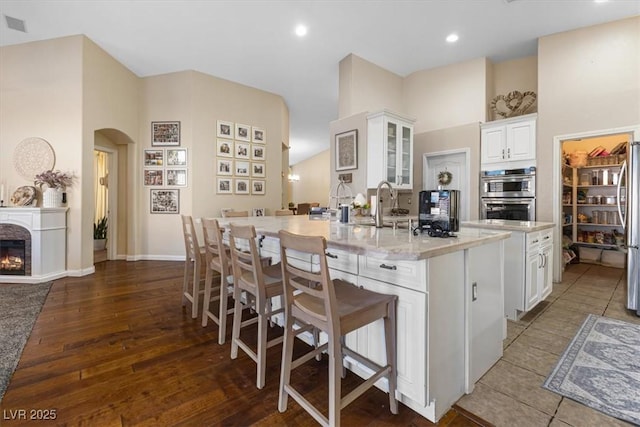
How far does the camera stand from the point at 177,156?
5293 millimetres

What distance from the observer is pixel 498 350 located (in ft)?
6.48

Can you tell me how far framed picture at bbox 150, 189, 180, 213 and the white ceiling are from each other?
7.20ft

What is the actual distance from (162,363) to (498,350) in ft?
7.56

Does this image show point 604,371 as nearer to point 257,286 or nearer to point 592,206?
point 257,286

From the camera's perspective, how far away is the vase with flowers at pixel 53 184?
3961mm

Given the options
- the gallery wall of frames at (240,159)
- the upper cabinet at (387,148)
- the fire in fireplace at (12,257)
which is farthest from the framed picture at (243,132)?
the fire in fireplace at (12,257)

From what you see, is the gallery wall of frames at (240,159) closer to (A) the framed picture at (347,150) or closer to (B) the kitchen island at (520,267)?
(A) the framed picture at (347,150)

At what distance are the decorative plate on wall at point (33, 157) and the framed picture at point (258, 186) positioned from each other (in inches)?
121

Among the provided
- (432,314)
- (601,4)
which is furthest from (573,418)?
(601,4)

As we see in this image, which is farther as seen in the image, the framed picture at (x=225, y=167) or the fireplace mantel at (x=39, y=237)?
the framed picture at (x=225, y=167)

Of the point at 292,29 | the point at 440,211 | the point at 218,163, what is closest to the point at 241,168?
the point at 218,163

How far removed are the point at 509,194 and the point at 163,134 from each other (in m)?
5.97

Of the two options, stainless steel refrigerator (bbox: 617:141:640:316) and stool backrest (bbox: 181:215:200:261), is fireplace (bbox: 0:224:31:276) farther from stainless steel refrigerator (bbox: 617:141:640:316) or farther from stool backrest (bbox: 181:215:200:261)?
stainless steel refrigerator (bbox: 617:141:640:316)

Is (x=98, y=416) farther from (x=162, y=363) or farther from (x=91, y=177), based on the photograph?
(x=91, y=177)
